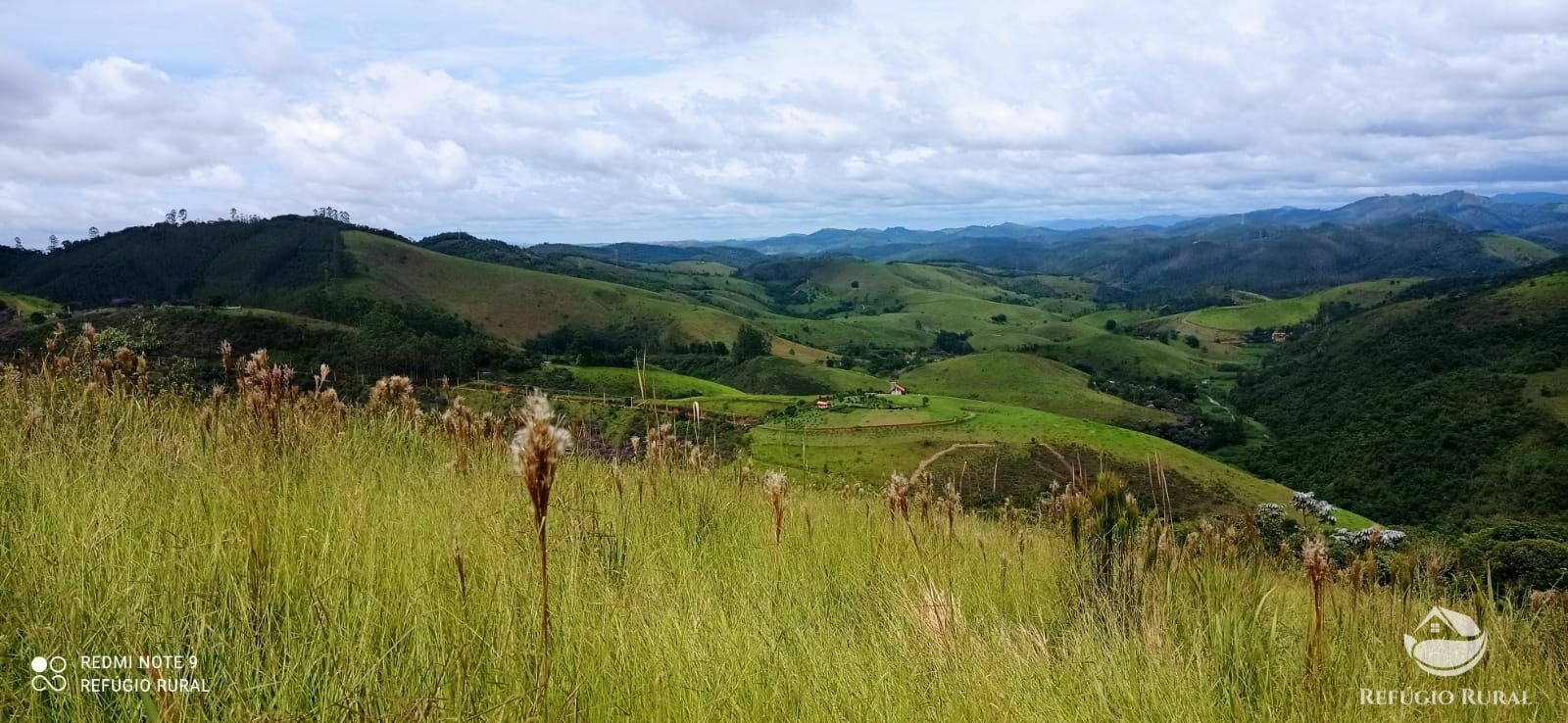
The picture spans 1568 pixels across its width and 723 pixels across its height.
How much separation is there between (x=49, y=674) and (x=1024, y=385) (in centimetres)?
13817

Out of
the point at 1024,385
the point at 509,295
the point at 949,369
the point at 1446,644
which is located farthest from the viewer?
the point at 509,295

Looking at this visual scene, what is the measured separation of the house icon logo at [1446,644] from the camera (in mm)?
3043

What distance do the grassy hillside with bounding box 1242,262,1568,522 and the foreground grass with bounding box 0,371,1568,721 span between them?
85.8 meters

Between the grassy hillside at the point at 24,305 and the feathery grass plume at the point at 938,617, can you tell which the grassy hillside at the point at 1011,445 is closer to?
the feathery grass plume at the point at 938,617

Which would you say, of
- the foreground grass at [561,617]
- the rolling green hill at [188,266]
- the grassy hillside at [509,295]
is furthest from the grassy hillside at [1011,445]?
the rolling green hill at [188,266]

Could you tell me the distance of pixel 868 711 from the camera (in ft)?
8.13

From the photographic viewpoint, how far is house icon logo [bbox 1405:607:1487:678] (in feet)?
9.98

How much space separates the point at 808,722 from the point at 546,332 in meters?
170

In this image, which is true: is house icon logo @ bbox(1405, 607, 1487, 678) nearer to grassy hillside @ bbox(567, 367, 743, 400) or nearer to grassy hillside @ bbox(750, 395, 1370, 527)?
grassy hillside @ bbox(750, 395, 1370, 527)

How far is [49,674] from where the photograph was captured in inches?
81.4

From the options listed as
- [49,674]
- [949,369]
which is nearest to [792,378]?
[949,369]

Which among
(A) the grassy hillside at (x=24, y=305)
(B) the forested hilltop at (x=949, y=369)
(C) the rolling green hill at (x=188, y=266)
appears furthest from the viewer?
(C) the rolling green hill at (x=188, y=266)

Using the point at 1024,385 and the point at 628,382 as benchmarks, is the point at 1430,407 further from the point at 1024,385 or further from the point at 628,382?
the point at 628,382

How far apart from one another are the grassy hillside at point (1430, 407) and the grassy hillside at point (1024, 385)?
74.8 ft
